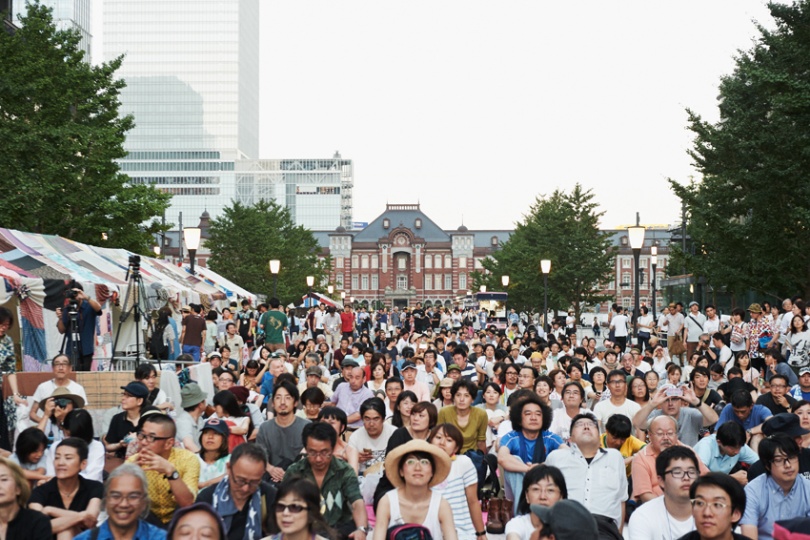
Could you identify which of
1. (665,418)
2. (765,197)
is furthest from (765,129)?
(665,418)

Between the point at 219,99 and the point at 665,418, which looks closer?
the point at 665,418

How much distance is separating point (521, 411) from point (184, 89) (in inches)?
7102

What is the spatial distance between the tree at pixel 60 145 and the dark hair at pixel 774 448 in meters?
21.9

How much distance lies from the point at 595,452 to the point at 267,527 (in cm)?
276

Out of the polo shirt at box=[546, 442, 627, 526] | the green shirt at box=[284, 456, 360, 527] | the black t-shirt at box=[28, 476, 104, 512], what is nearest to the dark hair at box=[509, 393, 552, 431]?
the polo shirt at box=[546, 442, 627, 526]

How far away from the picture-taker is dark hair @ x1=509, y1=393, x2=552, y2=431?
8492 millimetres

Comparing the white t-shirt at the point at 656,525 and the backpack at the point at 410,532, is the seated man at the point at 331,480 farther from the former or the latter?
the white t-shirt at the point at 656,525

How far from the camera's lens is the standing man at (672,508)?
5980 mm

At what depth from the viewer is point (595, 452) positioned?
7508 mm

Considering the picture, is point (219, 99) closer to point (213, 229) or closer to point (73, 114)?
point (213, 229)

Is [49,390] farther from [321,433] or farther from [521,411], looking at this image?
[521,411]

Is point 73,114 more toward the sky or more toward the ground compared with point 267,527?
more toward the sky

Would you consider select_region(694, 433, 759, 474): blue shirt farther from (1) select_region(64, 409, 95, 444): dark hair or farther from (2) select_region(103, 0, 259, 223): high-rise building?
(2) select_region(103, 0, 259, 223): high-rise building

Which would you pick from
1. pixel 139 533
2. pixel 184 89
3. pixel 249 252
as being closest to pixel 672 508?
pixel 139 533
